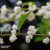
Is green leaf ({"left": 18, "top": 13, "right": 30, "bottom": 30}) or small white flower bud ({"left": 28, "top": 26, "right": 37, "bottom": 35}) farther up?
green leaf ({"left": 18, "top": 13, "right": 30, "bottom": 30})

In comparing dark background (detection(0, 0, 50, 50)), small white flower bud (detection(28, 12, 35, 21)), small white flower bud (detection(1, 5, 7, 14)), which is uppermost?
small white flower bud (detection(1, 5, 7, 14))

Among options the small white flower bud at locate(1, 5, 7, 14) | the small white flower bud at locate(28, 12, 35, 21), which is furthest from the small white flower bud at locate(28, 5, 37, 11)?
the small white flower bud at locate(1, 5, 7, 14)

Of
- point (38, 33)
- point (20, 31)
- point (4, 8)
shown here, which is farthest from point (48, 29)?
point (4, 8)

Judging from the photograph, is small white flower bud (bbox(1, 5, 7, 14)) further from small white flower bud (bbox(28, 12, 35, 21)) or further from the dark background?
small white flower bud (bbox(28, 12, 35, 21))

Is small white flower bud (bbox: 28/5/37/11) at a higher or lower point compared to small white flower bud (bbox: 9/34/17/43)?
higher

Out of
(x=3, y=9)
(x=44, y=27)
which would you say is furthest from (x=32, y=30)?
(x=3, y=9)

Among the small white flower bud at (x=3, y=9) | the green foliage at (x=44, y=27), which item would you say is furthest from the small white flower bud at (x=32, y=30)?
the small white flower bud at (x=3, y=9)

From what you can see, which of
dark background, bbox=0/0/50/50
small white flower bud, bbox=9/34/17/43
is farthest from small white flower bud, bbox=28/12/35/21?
small white flower bud, bbox=9/34/17/43

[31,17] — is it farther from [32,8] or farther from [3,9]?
[3,9]
